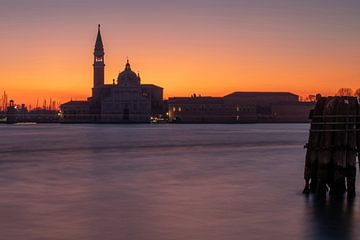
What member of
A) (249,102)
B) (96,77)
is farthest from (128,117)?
(249,102)

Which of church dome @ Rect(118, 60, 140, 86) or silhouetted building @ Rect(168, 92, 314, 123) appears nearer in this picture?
church dome @ Rect(118, 60, 140, 86)

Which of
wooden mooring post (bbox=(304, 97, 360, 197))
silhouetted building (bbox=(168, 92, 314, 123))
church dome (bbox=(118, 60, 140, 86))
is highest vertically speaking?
church dome (bbox=(118, 60, 140, 86))

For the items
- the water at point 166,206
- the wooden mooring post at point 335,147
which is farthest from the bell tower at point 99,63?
the wooden mooring post at point 335,147

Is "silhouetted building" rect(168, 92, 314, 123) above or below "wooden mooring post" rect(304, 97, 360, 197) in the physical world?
above

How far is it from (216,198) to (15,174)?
27.3ft

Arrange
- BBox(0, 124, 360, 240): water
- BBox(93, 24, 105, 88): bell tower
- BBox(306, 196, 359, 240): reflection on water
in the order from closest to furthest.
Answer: BBox(306, 196, 359, 240): reflection on water < BBox(0, 124, 360, 240): water < BBox(93, 24, 105, 88): bell tower

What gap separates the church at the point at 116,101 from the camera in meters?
169

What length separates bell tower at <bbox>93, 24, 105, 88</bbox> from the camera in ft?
607

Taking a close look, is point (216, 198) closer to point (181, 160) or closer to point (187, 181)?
point (187, 181)

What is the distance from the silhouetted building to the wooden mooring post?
15749cm

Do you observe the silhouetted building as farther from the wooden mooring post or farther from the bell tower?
the wooden mooring post

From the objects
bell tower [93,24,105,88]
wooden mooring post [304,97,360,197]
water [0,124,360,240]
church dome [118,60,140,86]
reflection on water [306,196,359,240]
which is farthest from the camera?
bell tower [93,24,105,88]

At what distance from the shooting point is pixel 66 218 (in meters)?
11.4

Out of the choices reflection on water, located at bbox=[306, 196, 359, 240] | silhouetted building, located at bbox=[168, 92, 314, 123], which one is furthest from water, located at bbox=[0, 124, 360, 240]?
silhouetted building, located at bbox=[168, 92, 314, 123]
